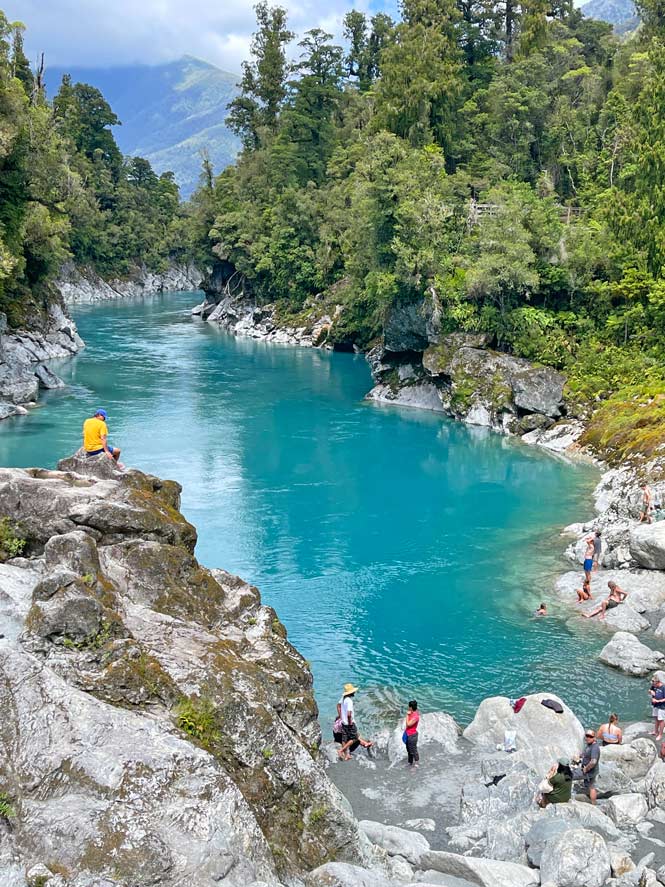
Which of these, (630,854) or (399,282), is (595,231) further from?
(630,854)

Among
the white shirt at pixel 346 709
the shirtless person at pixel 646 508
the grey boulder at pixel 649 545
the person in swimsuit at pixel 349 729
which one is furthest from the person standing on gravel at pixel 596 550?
the white shirt at pixel 346 709

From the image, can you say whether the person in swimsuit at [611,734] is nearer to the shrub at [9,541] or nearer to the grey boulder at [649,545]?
the grey boulder at [649,545]

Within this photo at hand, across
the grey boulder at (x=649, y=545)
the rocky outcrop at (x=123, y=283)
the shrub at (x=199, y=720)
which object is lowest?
the grey boulder at (x=649, y=545)

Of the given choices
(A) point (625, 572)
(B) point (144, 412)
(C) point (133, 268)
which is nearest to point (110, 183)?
(C) point (133, 268)

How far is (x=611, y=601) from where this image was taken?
2550 cm

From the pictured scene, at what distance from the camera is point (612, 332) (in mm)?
49656

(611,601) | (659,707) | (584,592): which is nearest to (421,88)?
(584,592)

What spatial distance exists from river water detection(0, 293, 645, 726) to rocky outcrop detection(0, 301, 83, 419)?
154 cm

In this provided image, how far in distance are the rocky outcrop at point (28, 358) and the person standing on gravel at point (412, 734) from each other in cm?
3826

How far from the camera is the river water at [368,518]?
2283cm

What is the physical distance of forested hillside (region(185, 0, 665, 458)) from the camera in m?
48.9

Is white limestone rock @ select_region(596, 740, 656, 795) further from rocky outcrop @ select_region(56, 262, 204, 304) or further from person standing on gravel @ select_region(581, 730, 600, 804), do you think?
rocky outcrop @ select_region(56, 262, 204, 304)

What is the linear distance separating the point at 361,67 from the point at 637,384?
68.5 metres

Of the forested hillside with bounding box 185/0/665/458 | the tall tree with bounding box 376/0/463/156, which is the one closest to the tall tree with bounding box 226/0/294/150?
the forested hillside with bounding box 185/0/665/458
